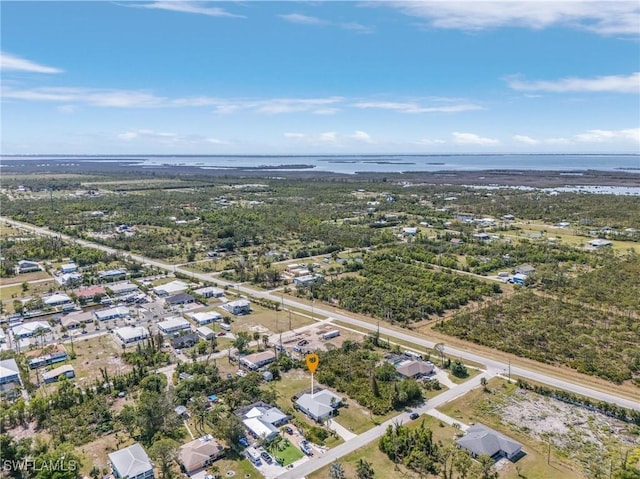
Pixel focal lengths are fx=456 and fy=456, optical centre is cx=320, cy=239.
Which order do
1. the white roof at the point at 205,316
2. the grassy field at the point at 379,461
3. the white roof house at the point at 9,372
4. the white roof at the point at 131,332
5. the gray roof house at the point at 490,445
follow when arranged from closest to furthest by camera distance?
the grassy field at the point at 379,461 → the gray roof house at the point at 490,445 → the white roof house at the point at 9,372 → the white roof at the point at 131,332 → the white roof at the point at 205,316

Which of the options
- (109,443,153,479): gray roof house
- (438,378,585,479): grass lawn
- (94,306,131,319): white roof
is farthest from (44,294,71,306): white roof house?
(438,378,585,479): grass lawn

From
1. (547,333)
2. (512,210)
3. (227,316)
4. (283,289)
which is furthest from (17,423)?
(512,210)

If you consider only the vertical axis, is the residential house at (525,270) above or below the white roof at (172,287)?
above

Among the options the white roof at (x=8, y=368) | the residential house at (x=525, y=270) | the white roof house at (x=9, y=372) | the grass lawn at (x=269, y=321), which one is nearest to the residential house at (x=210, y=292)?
the grass lawn at (x=269, y=321)

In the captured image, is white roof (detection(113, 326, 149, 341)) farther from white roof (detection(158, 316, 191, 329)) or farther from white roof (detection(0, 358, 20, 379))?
white roof (detection(0, 358, 20, 379))

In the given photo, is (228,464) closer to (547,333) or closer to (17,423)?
(17,423)

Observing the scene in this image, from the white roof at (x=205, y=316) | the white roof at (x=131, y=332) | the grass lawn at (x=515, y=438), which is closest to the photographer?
the grass lawn at (x=515, y=438)

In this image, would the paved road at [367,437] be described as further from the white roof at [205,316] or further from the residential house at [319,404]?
the white roof at [205,316]
